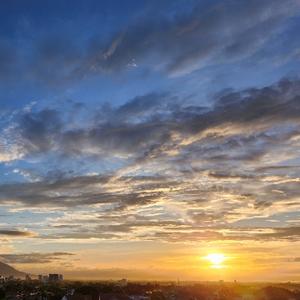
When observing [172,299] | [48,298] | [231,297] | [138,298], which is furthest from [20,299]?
[231,297]

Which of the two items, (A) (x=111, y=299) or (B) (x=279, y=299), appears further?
(B) (x=279, y=299)

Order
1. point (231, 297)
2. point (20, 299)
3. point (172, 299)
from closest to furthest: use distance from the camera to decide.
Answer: point (20, 299)
point (172, 299)
point (231, 297)

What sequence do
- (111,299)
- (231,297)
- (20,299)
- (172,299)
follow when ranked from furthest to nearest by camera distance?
(231,297) < (172,299) < (20,299) < (111,299)

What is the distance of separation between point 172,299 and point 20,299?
34.8 meters

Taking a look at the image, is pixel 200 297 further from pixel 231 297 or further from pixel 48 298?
pixel 48 298

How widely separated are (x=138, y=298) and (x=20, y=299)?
82.2 feet

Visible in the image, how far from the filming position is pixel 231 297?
130m

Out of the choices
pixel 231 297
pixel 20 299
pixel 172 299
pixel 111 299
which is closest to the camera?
pixel 111 299

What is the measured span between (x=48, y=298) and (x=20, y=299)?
19.4 feet

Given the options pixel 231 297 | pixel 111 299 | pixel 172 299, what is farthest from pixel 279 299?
pixel 111 299

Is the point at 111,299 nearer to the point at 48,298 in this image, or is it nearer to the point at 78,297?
the point at 78,297

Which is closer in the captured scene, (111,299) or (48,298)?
(111,299)

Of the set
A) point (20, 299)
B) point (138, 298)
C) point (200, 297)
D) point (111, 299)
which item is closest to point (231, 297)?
point (200, 297)

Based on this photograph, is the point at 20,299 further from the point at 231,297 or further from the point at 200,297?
the point at 231,297
